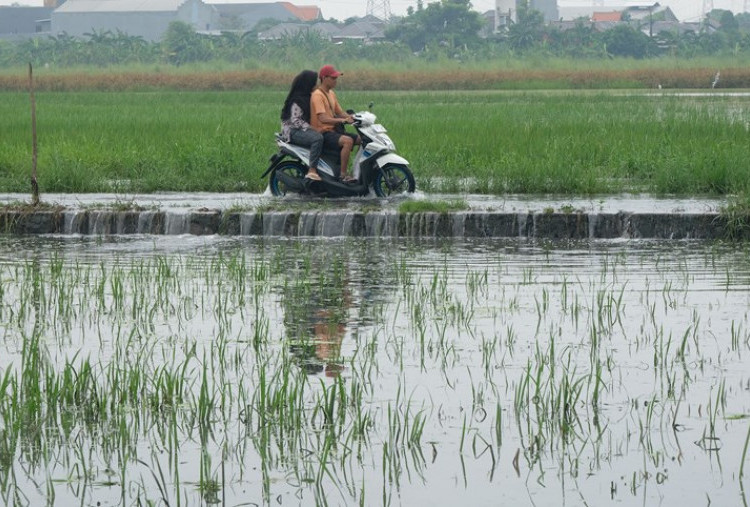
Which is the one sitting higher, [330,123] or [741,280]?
[330,123]

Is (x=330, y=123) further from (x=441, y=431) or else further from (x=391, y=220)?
(x=441, y=431)

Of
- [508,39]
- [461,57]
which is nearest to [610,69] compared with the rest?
[461,57]

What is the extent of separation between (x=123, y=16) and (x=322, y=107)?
3401 inches

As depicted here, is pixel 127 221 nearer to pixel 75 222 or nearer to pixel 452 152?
pixel 75 222

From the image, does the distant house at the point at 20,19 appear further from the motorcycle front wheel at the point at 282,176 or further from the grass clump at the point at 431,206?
the grass clump at the point at 431,206

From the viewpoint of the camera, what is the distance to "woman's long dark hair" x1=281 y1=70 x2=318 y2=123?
42.5 feet

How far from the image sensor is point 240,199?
43.6ft

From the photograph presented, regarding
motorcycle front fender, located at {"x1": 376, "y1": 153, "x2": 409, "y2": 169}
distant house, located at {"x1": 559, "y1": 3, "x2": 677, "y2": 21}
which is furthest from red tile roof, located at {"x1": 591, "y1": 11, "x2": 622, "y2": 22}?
motorcycle front fender, located at {"x1": 376, "y1": 153, "x2": 409, "y2": 169}

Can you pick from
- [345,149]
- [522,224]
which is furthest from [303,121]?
[522,224]

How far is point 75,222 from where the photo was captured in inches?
483

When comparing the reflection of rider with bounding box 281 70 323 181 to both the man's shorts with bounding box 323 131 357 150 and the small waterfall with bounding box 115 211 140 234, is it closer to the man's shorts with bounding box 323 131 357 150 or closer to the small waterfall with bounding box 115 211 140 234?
the man's shorts with bounding box 323 131 357 150

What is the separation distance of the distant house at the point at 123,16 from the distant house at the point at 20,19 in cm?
1112

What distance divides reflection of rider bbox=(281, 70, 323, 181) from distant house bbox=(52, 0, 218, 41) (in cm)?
8388

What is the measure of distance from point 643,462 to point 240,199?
882 cm
